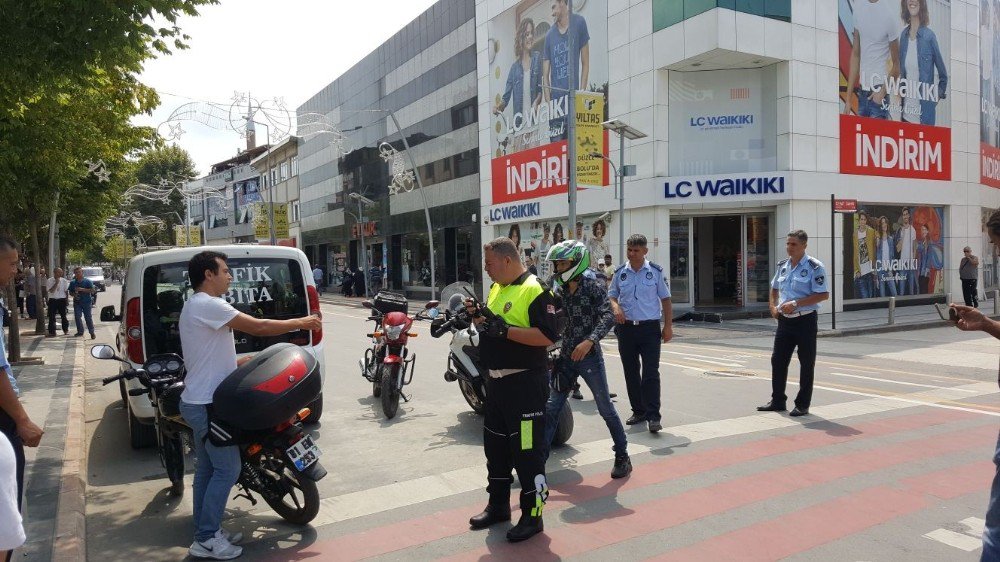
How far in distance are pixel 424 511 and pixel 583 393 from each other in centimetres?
431

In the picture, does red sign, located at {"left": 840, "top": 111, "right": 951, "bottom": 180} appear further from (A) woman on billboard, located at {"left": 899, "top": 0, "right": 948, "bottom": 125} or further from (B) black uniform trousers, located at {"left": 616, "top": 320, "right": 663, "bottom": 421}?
(B) black uniform trousers, located at {"left": 616, "top": 320, "right": 663, "bottom": 421}

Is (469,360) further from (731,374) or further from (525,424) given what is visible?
(731,374)

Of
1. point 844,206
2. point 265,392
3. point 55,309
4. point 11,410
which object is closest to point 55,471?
point 11,410

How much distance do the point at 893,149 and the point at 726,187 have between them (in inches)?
255

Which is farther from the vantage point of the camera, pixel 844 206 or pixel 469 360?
pixel 844 206

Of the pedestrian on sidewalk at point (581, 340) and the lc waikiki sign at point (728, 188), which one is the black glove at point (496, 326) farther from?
the lc waikiki sign at point (728, 188)

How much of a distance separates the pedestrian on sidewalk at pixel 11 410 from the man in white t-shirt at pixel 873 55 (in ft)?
73.0

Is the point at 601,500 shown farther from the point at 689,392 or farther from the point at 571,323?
the point at 689,392

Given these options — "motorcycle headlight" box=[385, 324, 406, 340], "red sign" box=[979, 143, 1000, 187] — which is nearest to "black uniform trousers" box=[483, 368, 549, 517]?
"motorcycle headlight" box=[385, 324, 406, 340]

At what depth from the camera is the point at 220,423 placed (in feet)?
13.1

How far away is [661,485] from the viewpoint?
5.06m

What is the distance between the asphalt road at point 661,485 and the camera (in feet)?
13.4

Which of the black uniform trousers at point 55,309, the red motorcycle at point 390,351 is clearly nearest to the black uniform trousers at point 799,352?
the red motorcycle at point 390,351

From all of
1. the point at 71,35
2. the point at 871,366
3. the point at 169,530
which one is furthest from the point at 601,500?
the point at 871,366
